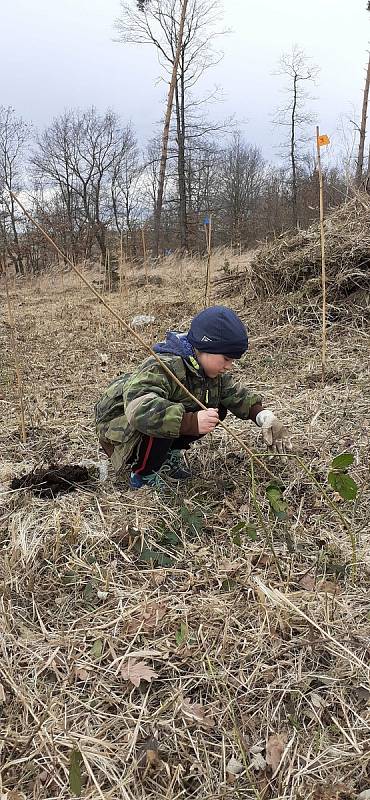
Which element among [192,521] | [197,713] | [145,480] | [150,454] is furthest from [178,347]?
[197,713]

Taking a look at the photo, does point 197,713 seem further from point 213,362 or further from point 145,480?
point 213,362

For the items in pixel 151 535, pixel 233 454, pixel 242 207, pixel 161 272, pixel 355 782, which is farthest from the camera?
pixel 242 207

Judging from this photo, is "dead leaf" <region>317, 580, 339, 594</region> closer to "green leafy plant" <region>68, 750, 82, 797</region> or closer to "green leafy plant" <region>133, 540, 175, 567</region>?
"green leafy plant" <region>133, 540, 175, 567</region>

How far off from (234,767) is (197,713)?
0.49 feet

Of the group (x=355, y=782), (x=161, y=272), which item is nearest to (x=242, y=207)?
(x=161, y=272)

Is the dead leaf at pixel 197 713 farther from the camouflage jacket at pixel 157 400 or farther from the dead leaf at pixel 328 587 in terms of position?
the camouflage jacket at pixel 157 400

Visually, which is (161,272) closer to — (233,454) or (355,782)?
(233,454)

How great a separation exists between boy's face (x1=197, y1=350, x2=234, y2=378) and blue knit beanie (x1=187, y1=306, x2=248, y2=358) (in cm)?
3

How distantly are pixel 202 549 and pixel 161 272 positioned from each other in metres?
11.5

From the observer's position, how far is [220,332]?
205 centimetres

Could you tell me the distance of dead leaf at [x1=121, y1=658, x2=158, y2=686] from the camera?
1395mm

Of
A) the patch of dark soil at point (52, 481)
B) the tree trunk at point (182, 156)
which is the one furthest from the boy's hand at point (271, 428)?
the tree trunk at point (182, 156)

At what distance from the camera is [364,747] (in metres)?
1.20

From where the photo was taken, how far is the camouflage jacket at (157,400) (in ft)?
6.42
